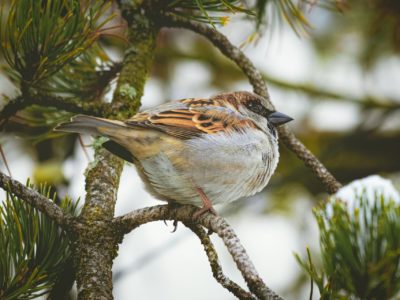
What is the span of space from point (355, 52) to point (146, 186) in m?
3.84

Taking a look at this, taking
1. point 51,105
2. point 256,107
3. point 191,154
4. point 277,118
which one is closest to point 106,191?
point 51,105

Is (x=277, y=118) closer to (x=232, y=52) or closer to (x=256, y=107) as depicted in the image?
(x=256, y=107)

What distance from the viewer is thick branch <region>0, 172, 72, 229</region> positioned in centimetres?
229

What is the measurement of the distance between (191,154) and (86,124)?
606mm

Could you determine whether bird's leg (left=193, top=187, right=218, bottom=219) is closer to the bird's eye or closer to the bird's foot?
the bird's foot

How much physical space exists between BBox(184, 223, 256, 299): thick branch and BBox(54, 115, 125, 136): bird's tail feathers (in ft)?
1.86

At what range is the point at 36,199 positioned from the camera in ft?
7.61

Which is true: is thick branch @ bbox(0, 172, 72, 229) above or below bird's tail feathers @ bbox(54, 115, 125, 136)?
below

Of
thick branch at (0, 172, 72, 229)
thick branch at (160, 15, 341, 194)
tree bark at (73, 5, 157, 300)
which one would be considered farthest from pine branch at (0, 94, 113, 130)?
thick branch at (160, 15, 341, 194)

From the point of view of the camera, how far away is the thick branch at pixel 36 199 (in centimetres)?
229

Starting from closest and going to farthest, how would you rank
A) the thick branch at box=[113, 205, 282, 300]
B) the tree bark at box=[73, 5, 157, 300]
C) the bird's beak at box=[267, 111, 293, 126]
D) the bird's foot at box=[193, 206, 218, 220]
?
the thick branch at box=[113, 205, 282, 300] → the tree bark at box=[73, 5, 157, 300] → the bird's foot at box=[193, 206, 218, 220] → the bird's beak at box=[267, 111, 293, 126]

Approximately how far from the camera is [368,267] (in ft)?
5.27

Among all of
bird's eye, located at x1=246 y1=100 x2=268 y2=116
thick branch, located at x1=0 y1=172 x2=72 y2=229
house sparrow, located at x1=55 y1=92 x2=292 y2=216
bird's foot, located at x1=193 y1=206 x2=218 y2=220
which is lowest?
bird's foot, located at x1=193 y1=206 x2=218 y2=220

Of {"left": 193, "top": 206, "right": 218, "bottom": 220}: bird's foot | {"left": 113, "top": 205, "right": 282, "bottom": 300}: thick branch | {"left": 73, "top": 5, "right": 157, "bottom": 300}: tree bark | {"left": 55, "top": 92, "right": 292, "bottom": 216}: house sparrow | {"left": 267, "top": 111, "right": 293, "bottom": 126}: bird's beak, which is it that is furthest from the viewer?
{"left": 267, "top": 111, "right": 293, "bottom": 126}: bird's beak
